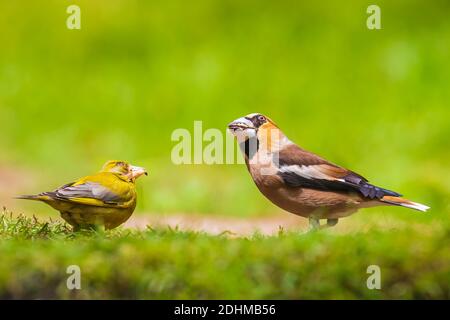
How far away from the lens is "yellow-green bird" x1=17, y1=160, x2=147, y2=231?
20.1ft

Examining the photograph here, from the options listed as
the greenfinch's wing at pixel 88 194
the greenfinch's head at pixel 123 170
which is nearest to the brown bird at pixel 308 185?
the greenfinch's head at pixel 123 170

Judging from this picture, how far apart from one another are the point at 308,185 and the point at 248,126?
0.58 meters

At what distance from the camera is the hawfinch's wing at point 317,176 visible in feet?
20.7

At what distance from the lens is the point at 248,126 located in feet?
21.4

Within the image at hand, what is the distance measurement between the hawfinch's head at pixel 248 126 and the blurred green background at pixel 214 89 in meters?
4.28

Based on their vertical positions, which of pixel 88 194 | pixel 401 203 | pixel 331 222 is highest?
pixel 88 194

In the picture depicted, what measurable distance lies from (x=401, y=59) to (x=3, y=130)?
5.53 m

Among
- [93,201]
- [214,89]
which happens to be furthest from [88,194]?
[214,89]

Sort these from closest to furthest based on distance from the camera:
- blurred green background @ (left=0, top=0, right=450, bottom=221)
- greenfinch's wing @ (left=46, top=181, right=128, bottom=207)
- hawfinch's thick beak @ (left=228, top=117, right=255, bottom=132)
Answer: greenfinch's wing @ (left=46, top=181, right=128, bottom=207)
hawfinch's thick beak @ (left=228, top=117, right=255, bottom=132)
blurred green background @ (left=0, top=0, right=450, bottom=221)

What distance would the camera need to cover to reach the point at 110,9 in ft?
48.4

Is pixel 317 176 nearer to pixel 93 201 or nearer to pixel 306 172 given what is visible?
pixel 306 172

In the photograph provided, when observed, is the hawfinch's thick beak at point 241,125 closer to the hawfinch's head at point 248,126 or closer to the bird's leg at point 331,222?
the hawfinch's head at point 248,126

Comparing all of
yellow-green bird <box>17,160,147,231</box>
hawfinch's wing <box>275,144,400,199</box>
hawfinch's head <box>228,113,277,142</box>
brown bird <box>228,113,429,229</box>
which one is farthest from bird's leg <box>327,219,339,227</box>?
yellow-green bird <box>17,160,147,231</box>

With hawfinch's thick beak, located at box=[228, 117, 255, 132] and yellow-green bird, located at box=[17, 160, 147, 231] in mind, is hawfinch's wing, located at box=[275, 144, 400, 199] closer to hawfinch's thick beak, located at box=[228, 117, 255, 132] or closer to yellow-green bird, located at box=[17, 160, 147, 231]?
hawfinch's thick beak, located at box=[228, 117, 255, 132]
